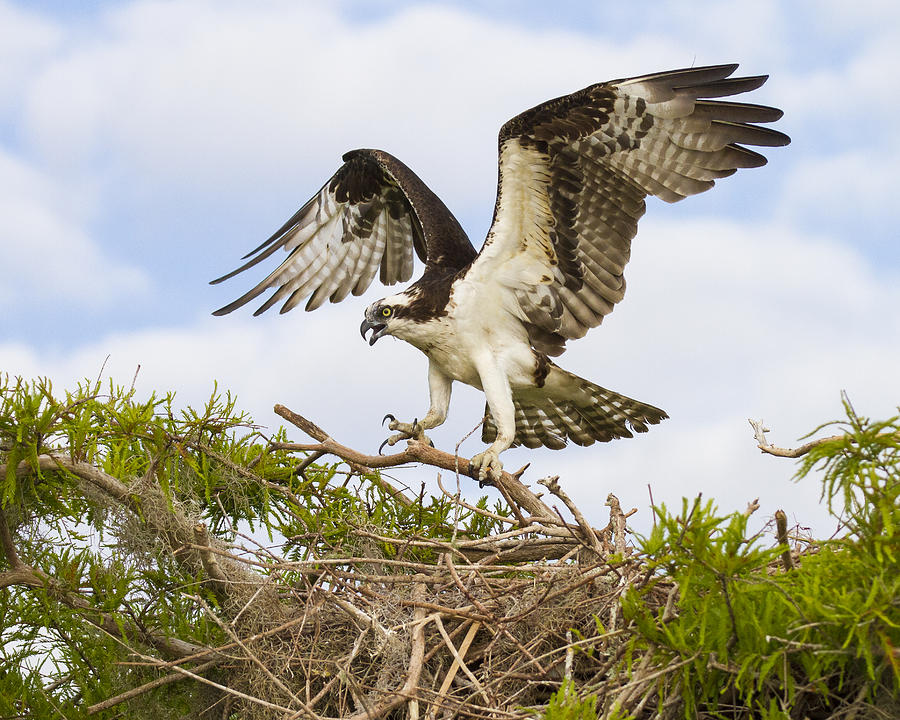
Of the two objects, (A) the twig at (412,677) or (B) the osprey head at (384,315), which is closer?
(A) the twig at (412,677)

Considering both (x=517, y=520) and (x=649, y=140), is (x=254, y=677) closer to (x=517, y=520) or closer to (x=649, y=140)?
(x=517, y=520)

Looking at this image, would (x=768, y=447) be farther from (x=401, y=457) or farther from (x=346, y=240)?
(x=346, y=240)

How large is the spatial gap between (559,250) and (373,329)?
1310 millimetres

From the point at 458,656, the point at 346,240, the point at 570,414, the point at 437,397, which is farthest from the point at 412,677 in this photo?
the point at 346,240

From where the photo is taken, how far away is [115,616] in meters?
4.91

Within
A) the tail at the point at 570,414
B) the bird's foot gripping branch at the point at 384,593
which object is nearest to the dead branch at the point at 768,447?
the bird's foot gripping branch at the point at 384,593

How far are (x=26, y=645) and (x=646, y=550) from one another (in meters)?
3.70

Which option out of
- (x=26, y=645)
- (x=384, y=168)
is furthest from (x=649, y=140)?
(x=26, y=645)

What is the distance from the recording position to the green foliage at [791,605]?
9.52ft

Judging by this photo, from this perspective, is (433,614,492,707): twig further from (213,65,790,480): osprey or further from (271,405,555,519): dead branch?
(213,65,790,480): osprey

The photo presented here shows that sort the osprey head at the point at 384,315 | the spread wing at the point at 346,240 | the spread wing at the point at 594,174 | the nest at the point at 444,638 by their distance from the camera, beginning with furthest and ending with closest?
1. the spread wing at the point at 346,240
2. the osprey head at the point at 384,315
3. the spread wing at the point at 594,174
4. the nest at the point at 444,638

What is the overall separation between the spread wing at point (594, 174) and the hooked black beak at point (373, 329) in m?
0.66

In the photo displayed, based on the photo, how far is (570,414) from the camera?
22.5 ft

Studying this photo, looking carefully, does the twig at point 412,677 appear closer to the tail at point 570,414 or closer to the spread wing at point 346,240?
the tail at point 570,414
